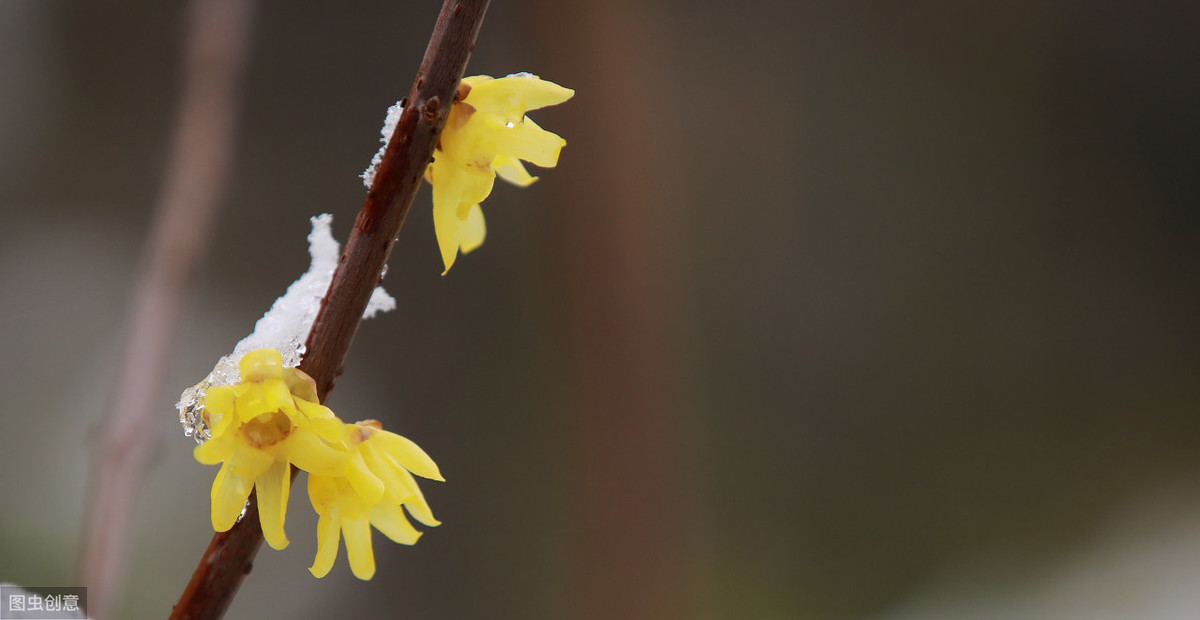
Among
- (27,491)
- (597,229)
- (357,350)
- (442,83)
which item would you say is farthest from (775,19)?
(27,491)

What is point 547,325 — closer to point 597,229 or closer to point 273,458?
point 597,229

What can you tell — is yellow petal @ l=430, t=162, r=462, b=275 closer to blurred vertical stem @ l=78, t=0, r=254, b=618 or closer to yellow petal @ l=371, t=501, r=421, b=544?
yellow petal @ l=371, t=501, r=421, b=544

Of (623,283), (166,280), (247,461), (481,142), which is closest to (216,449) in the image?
(247,461)

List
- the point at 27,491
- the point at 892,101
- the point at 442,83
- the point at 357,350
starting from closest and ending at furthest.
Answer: the point at 442,83, the point at 27,491, the point at 357,350, the point at 892,101

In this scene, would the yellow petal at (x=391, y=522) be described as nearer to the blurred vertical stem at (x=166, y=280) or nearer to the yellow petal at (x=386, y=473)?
the yellow petal at (x=386, y=473)

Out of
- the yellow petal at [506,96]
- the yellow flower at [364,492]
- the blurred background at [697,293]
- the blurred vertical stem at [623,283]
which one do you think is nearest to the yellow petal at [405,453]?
the yellow flower at [364,492]

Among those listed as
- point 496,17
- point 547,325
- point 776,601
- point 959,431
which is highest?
point 496,17

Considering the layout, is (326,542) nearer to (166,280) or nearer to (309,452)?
(309,452)
